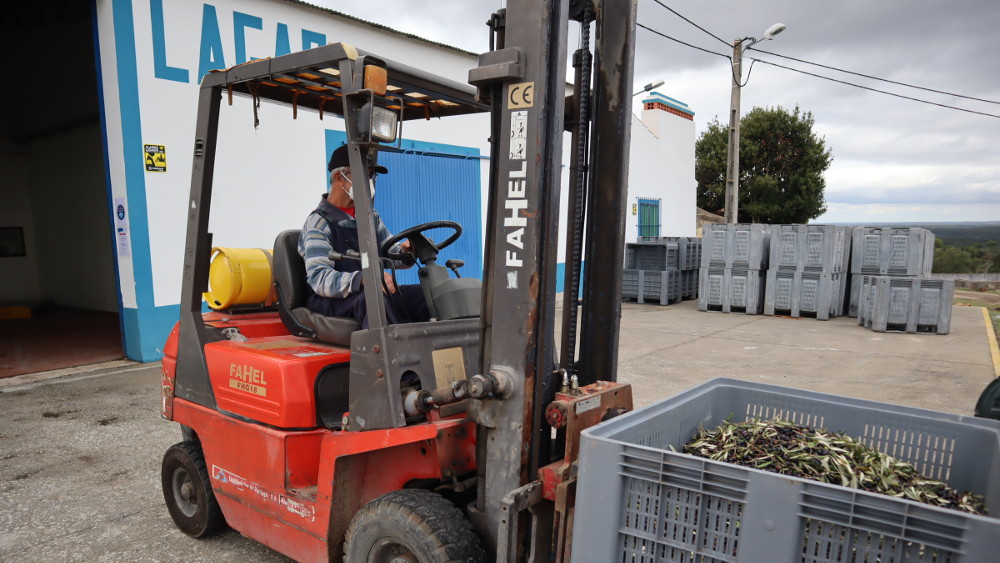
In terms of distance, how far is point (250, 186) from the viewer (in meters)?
9.29

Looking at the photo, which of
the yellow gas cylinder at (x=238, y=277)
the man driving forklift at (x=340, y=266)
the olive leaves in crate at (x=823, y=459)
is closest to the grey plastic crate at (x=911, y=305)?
the olive leaves in crate at (x=823, y=459)

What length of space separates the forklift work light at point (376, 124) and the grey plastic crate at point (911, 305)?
37.5ft

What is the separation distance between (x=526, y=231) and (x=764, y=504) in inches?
47.8

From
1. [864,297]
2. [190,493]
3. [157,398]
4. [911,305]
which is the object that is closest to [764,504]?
[190,493]

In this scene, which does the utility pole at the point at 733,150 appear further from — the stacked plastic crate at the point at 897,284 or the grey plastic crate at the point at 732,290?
the stacked plastic crate at the point at 897,284

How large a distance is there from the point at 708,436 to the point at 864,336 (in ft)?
33.0

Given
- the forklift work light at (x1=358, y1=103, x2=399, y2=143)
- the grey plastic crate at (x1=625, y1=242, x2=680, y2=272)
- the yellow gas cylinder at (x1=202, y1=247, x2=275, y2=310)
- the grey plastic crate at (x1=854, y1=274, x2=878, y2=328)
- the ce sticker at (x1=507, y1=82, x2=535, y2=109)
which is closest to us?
the ce sticker at (x1=507, y1=82, x2=535, y2=109)

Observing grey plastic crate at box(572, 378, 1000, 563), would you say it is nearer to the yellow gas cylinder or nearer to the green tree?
the yellow gas cylinder

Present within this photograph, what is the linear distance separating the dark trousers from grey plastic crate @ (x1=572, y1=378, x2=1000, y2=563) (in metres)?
1.38

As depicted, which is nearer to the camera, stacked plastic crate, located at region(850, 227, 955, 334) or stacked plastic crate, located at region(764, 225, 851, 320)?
stacked plastic crate, located at region(850, 227, 955, 334)

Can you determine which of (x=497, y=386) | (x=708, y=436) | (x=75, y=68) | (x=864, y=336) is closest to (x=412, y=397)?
(x=497, y=386)

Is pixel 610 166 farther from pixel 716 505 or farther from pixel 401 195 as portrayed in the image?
pixel 401 195

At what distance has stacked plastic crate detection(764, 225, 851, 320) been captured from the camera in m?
13.0

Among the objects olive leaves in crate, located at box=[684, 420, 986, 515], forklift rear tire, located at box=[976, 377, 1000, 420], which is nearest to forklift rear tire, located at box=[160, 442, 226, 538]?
olive leaves in crate, located at box=[684, 420, 986, 515]
